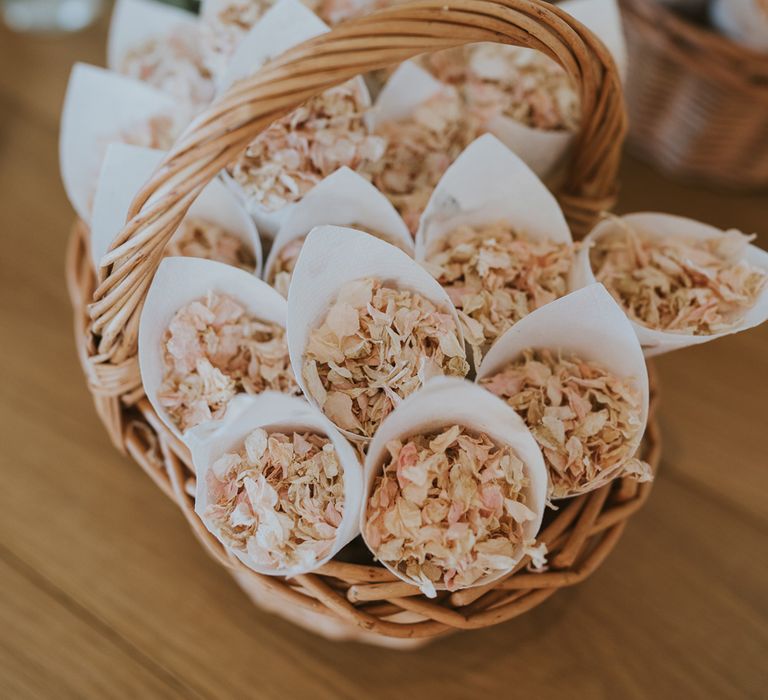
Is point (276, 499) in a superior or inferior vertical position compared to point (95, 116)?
inferior

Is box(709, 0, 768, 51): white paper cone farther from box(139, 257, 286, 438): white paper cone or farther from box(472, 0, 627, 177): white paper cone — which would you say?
box(139, 257, 286, 438): white paper cone

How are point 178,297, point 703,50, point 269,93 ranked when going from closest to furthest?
point 269,93, point 178,297, point 703,50

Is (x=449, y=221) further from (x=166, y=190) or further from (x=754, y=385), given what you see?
(x=754, y=385)

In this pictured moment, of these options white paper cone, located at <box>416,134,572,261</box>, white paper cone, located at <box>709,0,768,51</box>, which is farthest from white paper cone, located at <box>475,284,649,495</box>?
white paper cone, located at <box>709,0,768,51</box>

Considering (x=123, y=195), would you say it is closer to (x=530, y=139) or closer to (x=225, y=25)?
(x=225, y=25)

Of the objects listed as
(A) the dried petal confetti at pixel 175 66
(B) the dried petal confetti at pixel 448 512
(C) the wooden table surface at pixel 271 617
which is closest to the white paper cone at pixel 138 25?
(A) the dried petal confetti at pixel 175 66

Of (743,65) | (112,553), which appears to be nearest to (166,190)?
(112,553)

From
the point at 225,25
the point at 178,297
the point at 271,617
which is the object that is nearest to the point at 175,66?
the point at 225,25
